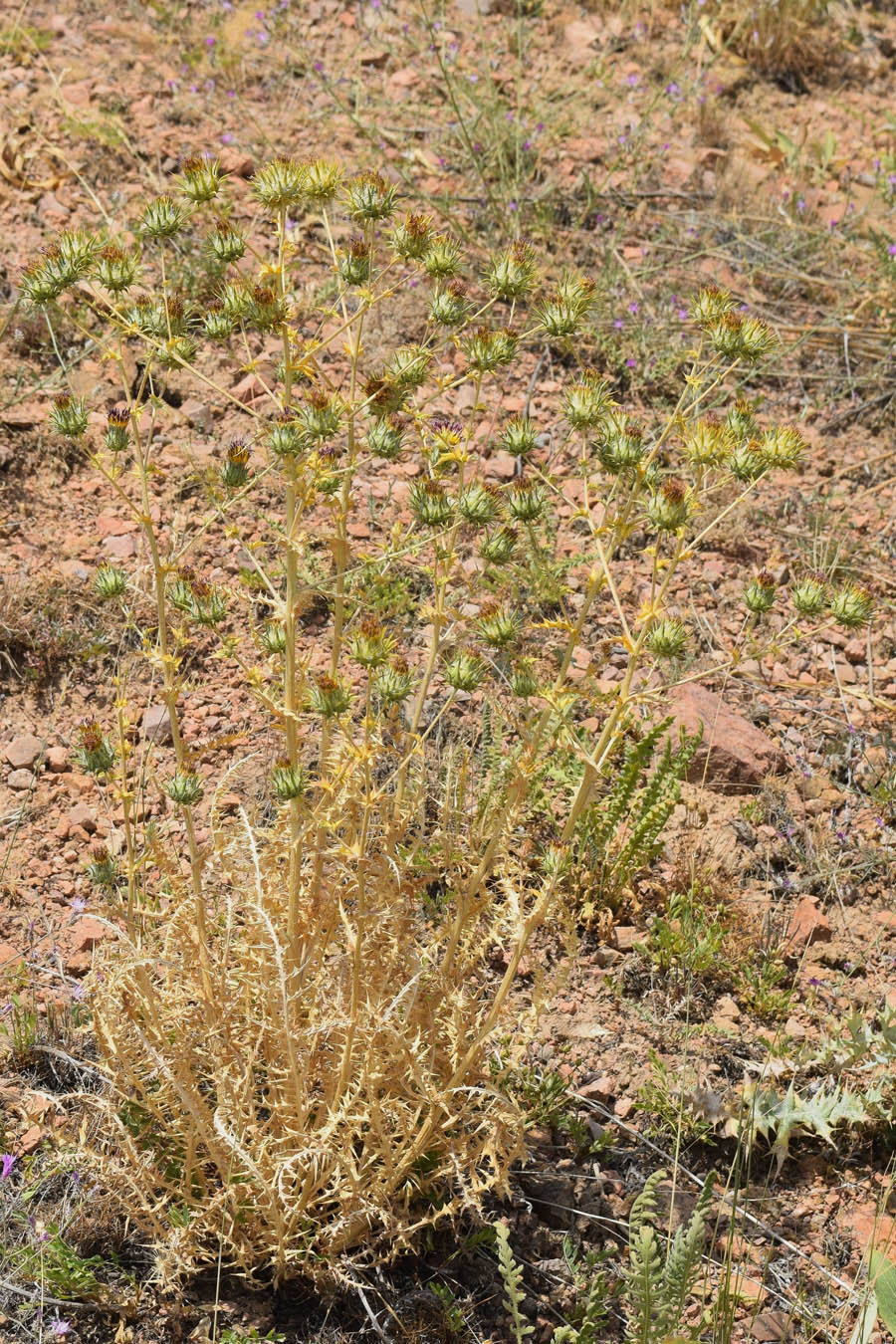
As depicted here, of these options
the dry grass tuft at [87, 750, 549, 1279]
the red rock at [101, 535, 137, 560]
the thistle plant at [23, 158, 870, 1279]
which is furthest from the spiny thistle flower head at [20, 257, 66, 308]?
the red rock at [101, 535, 137, 560]

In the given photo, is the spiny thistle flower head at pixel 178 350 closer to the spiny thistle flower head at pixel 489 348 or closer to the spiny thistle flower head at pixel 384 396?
the spiny thistle flower head at pixel 384 396

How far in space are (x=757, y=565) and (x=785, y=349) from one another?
4.00ft

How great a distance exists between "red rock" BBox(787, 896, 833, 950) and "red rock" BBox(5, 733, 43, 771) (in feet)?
7.67

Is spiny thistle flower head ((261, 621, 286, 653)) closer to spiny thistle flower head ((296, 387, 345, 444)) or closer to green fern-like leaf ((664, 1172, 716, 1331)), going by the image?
spiny thistle flower head ((296, 387, 345, 444))

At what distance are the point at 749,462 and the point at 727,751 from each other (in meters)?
1.79

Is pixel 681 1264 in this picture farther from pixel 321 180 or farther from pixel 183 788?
pixel 321 180

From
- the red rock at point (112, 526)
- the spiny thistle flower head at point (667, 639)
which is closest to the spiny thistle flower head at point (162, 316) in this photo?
the spiny thistle flower head at point (667, 639)

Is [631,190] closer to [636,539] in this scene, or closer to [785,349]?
[785,349]

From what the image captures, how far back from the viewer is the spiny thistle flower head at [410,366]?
2.29m

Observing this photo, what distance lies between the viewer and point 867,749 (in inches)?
167

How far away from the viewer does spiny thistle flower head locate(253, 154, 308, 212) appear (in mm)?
2109

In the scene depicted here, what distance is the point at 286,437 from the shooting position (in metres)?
2.14

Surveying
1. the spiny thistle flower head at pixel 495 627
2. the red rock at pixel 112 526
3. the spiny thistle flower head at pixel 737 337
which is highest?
the spiny thistle flower head at pixel 737 337

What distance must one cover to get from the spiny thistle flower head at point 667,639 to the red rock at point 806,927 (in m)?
1.66
